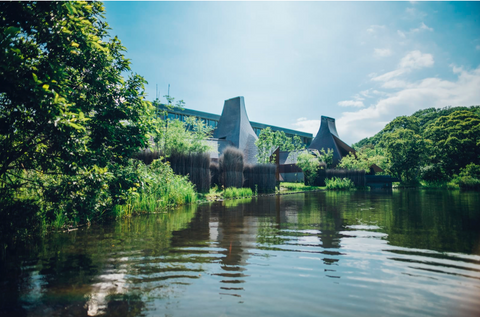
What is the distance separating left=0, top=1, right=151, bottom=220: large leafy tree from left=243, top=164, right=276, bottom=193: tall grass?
38.5ft

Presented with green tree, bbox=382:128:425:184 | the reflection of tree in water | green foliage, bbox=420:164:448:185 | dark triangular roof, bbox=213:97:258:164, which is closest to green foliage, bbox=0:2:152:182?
the reflection of tree in water

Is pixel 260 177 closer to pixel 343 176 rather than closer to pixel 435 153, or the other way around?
pixel 343 176

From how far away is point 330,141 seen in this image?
3641 centimetres

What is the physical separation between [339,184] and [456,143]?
16.0m

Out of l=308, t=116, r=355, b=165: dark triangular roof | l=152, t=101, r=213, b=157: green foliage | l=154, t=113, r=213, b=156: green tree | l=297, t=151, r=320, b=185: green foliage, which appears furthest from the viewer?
l=308, t=116, r=355, b=165: dark triangular roof

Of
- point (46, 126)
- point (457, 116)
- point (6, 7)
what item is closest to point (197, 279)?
point (46, 126)

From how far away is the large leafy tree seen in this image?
3.59 m

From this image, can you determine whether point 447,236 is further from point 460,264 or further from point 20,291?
point 20,291

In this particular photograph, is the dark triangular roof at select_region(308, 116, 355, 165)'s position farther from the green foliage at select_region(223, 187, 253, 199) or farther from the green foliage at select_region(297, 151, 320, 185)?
the green foliage at select_region(223, 187, 253, 199)

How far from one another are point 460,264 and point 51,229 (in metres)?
6.61

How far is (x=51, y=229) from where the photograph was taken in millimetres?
5336

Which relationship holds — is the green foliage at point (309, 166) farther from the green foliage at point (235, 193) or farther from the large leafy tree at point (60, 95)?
the large leafy tree at point (60, 95)

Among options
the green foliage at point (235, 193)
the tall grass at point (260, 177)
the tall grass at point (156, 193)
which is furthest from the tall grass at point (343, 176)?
the tall grass at point (156, 193)

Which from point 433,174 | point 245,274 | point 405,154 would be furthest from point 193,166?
point 433,174
